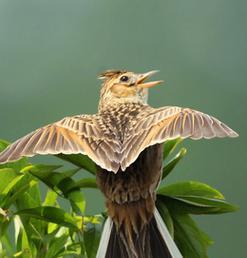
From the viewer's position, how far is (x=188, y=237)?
162 cm

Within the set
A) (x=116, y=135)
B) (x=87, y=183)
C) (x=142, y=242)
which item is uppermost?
(x=116, y=135)

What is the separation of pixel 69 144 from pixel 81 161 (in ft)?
0.43

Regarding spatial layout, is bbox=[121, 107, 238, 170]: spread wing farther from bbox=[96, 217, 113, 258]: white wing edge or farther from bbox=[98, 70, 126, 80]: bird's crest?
bbox=[98, 70, 126, 80]: bird's crest

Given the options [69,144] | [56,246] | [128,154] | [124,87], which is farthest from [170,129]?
[124,87]

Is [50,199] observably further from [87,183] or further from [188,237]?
[188,237]

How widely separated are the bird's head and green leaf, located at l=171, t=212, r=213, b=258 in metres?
0.55

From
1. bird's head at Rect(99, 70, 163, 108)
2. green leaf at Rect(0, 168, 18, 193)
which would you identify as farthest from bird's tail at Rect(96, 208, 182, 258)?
bird's head at Rect(99, 70, 163, 108)

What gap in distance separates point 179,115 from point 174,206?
0.20 meters

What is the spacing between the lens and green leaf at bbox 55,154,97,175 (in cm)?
167

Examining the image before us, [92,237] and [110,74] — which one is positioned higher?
[110,74]

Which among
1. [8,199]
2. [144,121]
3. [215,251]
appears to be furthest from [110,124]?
[215,251]

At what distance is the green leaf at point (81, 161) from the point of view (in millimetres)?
1670

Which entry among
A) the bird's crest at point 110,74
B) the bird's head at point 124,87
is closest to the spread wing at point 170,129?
the bird's head at point 124,87

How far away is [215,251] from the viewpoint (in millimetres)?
Answer: 2865
